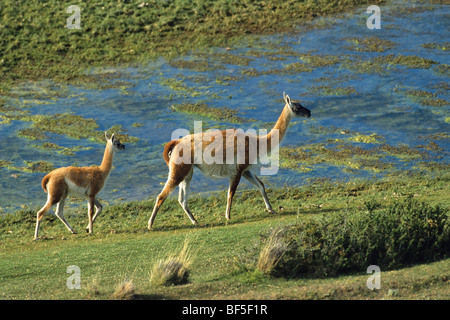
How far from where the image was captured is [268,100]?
2661 centimetres

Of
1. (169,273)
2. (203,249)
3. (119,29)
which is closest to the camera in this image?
(169,273)

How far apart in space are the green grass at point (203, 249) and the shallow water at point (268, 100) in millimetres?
1398

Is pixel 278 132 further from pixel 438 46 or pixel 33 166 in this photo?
pixel 438 46

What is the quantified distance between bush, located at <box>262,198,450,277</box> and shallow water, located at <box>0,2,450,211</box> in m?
7.75

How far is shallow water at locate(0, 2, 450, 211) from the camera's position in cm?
2117

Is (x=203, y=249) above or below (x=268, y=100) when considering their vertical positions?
above

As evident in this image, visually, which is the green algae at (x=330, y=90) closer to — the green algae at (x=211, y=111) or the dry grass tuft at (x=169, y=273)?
the green algae at (x=211, y=111)

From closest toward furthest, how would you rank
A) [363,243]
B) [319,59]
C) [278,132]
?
1. [363,243]
2. [278,132]
3. [319,59]

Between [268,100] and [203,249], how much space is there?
540 inches

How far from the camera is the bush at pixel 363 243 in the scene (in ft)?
37.5

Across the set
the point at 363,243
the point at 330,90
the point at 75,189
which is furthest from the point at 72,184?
the point at 330,90

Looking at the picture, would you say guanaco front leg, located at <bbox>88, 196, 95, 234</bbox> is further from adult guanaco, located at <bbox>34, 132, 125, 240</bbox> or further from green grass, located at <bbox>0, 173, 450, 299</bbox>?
green grass, located at <bbox>0, 173, 450, 299</bbox>

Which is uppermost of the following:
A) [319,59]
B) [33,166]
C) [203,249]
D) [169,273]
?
[169,273]
